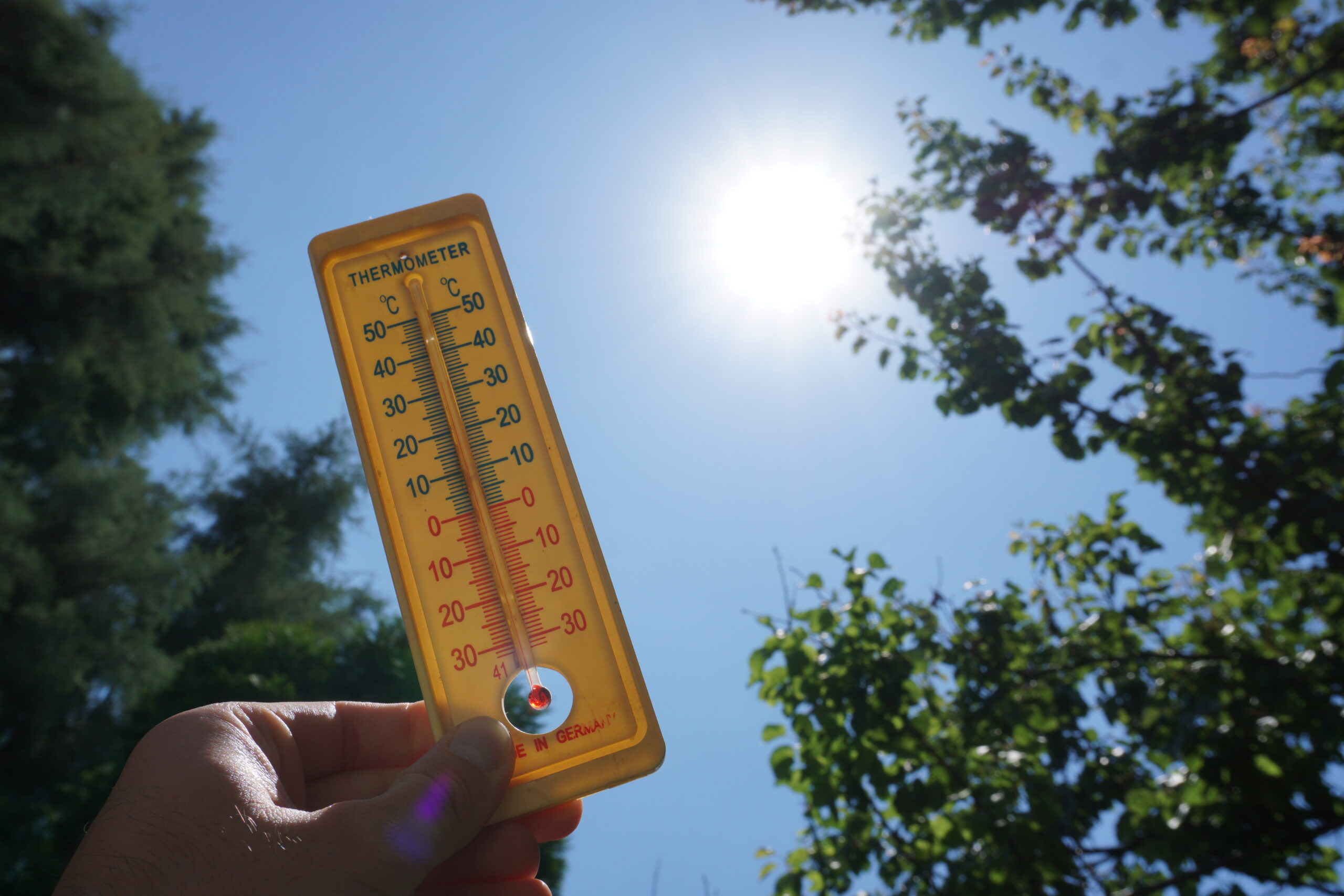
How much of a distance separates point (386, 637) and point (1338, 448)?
5285mm

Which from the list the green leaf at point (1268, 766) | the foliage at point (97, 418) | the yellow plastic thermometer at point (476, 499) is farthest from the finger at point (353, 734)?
the foliage at point (97, 418)

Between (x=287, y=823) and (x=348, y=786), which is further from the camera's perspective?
(x=348, y=786)

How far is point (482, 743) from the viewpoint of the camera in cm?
127

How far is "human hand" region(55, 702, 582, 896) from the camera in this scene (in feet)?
3.47

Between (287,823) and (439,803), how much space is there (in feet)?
0.77

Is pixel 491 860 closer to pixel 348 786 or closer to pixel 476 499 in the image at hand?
pixel 348 786

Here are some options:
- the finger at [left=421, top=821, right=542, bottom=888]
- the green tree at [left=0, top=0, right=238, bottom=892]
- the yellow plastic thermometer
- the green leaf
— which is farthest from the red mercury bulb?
the green tree at [left=0, top=0, right=238, bottom=892]

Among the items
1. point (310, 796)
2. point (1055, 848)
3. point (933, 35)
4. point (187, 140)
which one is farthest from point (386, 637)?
point (187, 140)

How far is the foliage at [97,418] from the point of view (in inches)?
388

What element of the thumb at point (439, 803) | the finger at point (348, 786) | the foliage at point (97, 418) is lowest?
the thumb at point (439, 803)

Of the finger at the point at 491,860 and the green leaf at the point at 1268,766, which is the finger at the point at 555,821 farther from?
the green leaf at the point at 1268,766

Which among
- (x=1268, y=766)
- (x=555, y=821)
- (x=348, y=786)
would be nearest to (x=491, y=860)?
(x=555, y=821)

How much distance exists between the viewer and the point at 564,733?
1403 mm

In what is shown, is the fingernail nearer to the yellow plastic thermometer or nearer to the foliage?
the yellow plastic thermometer
